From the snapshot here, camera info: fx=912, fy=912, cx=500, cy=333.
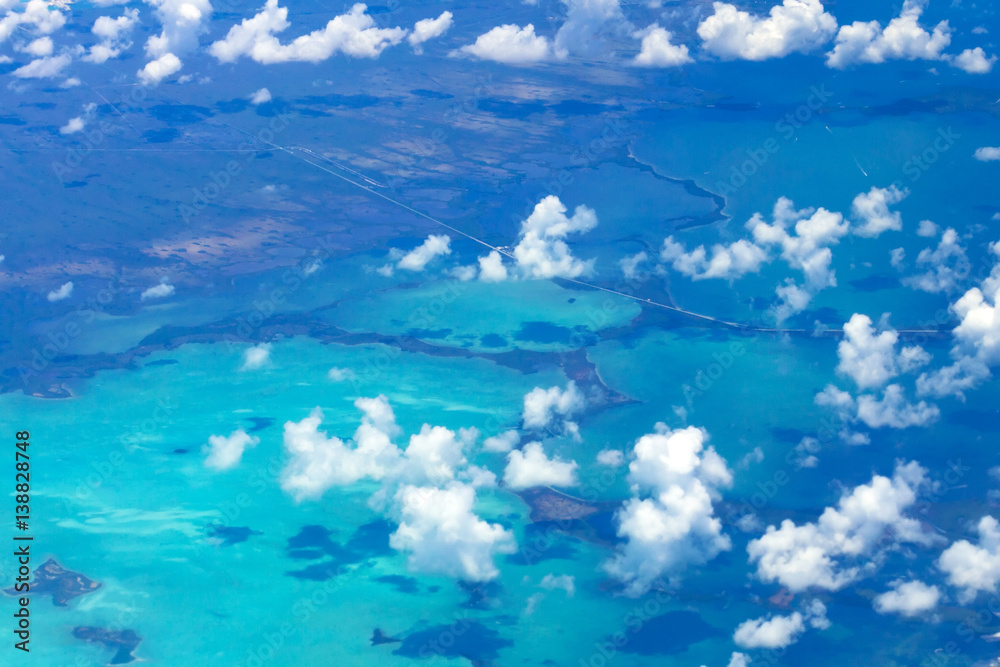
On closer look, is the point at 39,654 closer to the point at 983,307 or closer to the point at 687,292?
the point at 687,292

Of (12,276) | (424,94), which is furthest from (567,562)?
(424,94)

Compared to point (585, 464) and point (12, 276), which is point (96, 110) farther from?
point (585, 464)

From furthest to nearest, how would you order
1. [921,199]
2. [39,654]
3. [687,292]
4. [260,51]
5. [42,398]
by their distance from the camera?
[260,51]
[921,199]
[687,292]
[42,398]
[39,654]

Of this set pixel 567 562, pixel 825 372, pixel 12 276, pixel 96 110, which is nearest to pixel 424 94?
pixel 96 110

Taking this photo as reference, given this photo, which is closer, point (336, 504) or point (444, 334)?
point (336, 504)

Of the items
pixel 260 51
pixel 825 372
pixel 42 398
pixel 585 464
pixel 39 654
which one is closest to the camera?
pixel 39 654

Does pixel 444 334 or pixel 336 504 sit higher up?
pixel 444 334

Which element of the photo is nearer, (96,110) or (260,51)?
(96,110)

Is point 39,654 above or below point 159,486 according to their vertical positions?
below

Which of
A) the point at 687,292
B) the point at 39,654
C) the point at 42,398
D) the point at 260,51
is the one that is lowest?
the point at 39,654
